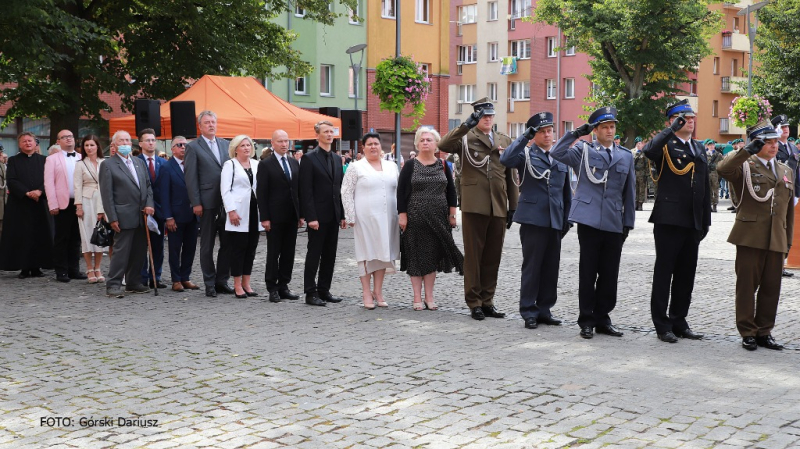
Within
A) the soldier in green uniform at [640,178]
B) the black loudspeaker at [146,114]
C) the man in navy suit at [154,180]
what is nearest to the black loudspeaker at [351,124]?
the black loudspeaker at [146,114]

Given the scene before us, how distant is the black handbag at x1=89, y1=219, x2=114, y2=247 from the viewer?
41.1 ft

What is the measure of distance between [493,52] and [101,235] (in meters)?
62.6

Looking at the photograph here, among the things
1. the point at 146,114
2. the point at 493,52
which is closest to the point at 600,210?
the point at 146,114

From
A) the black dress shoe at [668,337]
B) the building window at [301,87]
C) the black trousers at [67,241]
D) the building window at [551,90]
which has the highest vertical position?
the building window at [551,90]

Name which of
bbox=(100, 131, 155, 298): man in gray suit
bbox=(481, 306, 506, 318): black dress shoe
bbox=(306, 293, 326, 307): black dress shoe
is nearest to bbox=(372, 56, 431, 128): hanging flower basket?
bbox=(100, 131, 155, 298): man in gray suit

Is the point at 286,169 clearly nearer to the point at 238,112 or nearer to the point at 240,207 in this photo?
the point at 240,207

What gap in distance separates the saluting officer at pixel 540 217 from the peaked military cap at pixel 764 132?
1815mm

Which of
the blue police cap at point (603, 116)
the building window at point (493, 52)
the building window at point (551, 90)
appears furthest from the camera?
the building window at point (493, 52)

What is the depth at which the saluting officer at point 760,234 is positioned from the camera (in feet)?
28.9

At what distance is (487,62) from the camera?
240 ft

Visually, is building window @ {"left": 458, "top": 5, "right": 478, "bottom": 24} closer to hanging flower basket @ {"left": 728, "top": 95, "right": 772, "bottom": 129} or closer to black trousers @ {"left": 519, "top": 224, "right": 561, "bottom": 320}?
hanging flower basket @ {"left": 728, "top": 95, "right": 772, "bottom": 129}

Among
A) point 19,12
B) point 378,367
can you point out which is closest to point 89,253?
point 19,12

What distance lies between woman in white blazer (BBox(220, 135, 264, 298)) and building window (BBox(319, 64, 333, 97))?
34.5 meters

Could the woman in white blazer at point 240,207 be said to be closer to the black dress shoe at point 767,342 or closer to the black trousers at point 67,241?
the black trousers at point 67,241
